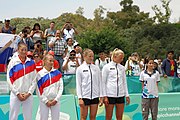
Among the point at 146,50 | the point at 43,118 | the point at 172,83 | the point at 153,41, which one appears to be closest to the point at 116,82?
the point at 43,118

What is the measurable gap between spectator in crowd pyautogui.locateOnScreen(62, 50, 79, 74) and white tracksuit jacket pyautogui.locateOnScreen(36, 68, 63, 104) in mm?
3421

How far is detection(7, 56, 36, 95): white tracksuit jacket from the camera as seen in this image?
24.2 ft

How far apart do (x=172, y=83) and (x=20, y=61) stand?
18.2 feet

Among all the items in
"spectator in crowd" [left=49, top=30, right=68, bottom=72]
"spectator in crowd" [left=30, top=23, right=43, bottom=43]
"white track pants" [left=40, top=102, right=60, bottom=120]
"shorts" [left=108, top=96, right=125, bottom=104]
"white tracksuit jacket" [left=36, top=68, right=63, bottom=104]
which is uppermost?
"spectator in crowd" [left=30, top=23, right=43, bottom=43]

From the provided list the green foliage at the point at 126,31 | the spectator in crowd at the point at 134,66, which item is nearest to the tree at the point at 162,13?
the green foliage at the point at 126,31

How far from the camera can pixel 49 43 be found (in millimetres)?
12227

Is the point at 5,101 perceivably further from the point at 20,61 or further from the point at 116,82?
the point at 116,82

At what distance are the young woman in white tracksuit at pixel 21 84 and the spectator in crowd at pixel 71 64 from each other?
3.56 meters

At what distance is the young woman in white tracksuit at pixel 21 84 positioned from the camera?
732 cm

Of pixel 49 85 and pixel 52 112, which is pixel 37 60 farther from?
pixel 52 112

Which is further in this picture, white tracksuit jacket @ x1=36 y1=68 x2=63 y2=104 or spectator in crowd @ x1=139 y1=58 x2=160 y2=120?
spectator in crowd @ x1=139 y1=58 x2=160 y2=120

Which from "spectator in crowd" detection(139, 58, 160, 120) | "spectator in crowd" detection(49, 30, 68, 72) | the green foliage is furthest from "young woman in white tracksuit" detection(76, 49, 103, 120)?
the green foliage

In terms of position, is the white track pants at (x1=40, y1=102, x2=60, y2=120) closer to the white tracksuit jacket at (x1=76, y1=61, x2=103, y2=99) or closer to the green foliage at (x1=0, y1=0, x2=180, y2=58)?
the white tracksuit jacket at (x1=76, y1=61, x2=103, y2=99)

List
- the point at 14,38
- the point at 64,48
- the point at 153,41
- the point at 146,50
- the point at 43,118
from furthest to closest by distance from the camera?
the point at 153,41, the point at 146,50, the point at 64,48, the point at 14,38, the point at 43,118
